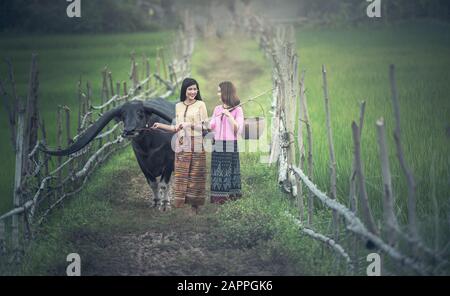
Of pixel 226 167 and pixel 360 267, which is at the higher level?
pixel 226 167

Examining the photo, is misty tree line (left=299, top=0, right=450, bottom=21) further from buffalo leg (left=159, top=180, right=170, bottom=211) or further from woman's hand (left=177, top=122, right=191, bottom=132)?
woman's hand (left=177, top=122, right=191, bottom=132)

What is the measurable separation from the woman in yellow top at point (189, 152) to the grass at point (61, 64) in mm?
1468

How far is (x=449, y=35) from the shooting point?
608 inches

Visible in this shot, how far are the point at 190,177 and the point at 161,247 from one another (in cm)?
94

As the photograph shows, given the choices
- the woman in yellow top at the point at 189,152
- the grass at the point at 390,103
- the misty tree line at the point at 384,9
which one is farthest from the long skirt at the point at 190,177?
the misty tree line at the point at 384,9

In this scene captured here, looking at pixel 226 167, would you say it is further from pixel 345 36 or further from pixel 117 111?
pixel 345 36

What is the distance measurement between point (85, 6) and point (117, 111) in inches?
801

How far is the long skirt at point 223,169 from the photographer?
5.45 metres

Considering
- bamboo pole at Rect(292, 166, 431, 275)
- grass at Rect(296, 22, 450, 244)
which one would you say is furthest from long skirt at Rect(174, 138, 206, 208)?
bamboo pole at Rect(292, 166, 431, 275)

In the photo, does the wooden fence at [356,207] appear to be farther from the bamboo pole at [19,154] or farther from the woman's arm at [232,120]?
the bamboo pole at [19,154]

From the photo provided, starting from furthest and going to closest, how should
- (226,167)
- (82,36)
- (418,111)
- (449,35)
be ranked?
1. (82,36)
2. (449,35)
3. (418,111)
4. (226,167)

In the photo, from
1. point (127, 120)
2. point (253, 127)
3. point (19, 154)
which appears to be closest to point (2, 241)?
point (19, 154)

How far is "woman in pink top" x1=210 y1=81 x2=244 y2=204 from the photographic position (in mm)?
5207
